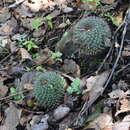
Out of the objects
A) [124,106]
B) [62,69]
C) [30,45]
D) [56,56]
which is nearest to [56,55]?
[56,56]

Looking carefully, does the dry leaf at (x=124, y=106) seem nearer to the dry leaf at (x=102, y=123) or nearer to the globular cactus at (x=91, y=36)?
the dry leaf at (x=102, y=123)

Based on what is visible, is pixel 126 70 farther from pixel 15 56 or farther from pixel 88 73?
pixel 15 56

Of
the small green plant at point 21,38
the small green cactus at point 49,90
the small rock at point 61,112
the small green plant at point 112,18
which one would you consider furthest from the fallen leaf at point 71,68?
the small green plant at point 21,38

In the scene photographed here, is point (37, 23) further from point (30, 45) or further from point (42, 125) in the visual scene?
point (42, 125)

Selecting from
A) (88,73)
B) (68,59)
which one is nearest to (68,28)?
(68,59)

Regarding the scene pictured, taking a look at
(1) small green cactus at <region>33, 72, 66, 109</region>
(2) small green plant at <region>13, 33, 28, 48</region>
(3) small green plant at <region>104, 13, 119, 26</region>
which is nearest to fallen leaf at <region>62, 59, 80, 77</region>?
(1) small green cactus at <region>33, 72, 66, 109</region>

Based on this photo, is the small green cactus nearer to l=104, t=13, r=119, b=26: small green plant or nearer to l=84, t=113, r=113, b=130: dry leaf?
l=84, t=113, r=113, b=130: dry leaf

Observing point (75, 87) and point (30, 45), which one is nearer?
point (75, 87)
